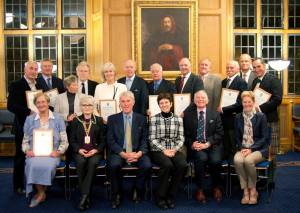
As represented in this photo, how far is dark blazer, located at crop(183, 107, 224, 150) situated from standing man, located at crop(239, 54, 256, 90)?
0.93 meters

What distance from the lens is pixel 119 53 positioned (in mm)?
8258

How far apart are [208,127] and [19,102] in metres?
2.42

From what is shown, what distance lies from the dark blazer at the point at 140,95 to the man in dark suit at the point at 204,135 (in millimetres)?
654

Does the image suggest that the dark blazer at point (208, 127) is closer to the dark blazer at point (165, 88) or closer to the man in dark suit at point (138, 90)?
the dark blazer at point (165, 88)

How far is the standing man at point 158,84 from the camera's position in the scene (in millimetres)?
5785

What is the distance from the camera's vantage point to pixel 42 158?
199 inches

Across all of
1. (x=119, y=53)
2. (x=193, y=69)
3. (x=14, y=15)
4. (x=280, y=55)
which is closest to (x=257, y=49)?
(x=280, y=55)

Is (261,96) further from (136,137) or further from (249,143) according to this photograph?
(136,137)

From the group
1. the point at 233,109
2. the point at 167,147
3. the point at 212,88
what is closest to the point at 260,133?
the point at 233,109

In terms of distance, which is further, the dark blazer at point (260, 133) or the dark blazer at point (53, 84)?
the dark blazer at point (53, 84)

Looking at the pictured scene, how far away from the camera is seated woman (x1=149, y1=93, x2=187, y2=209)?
16.4ft

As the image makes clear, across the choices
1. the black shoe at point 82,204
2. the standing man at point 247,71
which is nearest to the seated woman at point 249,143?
the standing man at point 247,71

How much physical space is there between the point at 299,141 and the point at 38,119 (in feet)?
19.1

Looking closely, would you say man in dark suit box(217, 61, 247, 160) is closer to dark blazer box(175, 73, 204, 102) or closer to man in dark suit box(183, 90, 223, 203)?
man in dark suit box(183, 90, 223, 203)
